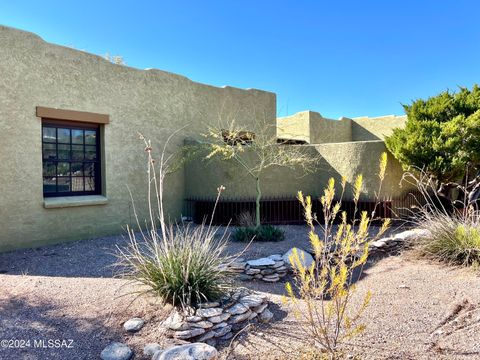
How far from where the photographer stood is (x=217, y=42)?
13586mm

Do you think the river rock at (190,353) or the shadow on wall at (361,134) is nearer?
the river rock at (190,353)

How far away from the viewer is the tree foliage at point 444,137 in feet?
30.8

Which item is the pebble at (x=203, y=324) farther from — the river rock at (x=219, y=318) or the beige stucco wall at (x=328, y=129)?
the beige stucco wall at (x=328, y=129)

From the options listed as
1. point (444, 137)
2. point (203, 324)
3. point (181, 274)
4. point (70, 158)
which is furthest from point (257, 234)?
point (444, 137)

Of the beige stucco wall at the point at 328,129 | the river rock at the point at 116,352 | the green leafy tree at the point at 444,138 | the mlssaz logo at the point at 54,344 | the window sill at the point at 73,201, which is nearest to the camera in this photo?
the river rock at the point at 116,352

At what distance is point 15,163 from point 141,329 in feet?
18.7

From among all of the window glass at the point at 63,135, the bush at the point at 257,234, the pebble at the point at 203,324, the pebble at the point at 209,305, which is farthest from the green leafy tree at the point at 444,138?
the window glass at the point at 63,135

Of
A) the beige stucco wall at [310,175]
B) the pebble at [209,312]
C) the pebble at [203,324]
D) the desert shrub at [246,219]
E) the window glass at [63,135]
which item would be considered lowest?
the pebble at [203,324]

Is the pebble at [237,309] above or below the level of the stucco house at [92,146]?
below

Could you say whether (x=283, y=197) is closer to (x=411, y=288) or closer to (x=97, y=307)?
(x=411, y=288)

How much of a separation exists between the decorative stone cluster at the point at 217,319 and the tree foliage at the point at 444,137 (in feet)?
24.2

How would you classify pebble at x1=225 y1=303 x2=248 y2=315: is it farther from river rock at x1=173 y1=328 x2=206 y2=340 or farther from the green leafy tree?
the green leafy tree

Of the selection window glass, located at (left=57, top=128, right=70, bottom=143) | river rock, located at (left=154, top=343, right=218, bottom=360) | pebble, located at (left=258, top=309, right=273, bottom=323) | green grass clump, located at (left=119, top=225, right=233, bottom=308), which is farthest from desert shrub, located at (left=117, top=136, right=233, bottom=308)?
window glass, located at (left=57, top=128, right=70, bottom=143)

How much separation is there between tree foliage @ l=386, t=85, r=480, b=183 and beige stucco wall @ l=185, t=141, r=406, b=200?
2.35 feet
